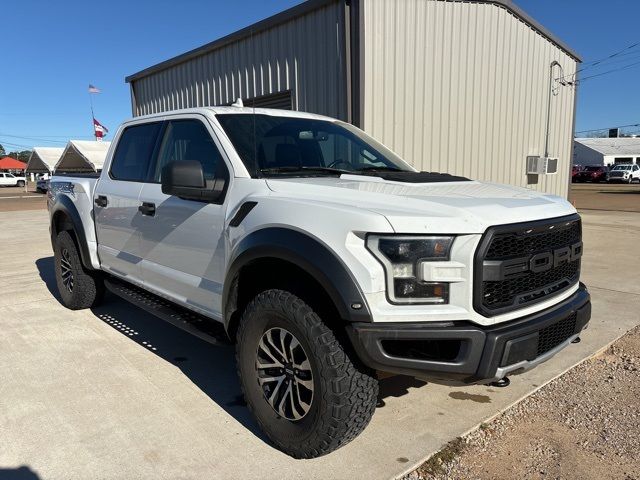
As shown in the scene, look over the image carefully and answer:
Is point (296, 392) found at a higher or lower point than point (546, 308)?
lower

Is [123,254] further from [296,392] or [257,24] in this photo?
[257,24]

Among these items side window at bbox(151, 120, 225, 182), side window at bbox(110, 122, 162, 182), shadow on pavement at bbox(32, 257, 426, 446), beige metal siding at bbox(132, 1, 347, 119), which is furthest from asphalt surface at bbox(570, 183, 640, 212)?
side window at bbox(151, 120, 225, 182)

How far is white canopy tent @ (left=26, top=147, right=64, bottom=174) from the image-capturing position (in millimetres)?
49531

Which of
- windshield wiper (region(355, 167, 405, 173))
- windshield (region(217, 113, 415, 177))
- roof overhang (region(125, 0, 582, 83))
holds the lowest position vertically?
windshield wiper (region(355, 167, 405, 173))

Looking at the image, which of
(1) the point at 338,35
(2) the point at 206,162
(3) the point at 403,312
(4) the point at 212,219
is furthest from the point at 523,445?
(1) the point at 338,35

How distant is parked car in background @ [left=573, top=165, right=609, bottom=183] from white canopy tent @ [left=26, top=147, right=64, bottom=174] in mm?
49030

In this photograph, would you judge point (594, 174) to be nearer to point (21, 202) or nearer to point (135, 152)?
point (21, 202)

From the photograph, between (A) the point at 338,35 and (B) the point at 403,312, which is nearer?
(B) the point at 403,312

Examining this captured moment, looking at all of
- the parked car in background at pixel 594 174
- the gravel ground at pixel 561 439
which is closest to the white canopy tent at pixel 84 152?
the gravel ground at pixel 561 439

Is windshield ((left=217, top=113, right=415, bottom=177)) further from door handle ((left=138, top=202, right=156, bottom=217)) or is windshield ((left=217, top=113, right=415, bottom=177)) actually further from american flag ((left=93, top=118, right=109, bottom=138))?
american flag ((left=93, top=118, right=109, bottom=138))

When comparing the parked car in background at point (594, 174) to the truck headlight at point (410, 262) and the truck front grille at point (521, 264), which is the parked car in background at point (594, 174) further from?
the truck headlight at point (410, 262)

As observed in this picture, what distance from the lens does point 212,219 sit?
3084 millimetres

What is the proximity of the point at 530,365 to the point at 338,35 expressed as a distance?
6.98 m

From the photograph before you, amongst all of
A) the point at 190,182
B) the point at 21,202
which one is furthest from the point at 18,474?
the point at 21,202
